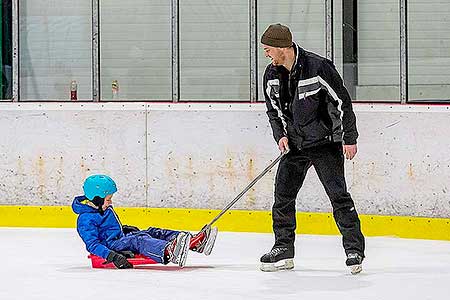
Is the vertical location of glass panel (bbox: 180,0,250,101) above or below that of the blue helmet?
above

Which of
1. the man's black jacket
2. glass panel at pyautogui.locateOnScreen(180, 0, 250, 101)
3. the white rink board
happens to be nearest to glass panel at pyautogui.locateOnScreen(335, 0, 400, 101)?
the white rink board

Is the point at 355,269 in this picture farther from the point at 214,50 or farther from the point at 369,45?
the point at 214,50

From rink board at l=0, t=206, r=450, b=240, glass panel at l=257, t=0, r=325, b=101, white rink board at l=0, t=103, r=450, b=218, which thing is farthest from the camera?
glass panel at l=257, t=0, r=325, b=101

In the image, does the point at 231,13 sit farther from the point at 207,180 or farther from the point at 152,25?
the point at 207,180

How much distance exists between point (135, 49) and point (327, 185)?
403 centimetres

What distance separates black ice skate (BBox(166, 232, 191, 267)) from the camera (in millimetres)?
5797

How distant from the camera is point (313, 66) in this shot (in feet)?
18.7

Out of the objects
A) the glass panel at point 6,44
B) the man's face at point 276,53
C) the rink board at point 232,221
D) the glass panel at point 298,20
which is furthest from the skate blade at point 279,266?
the glass panel at point 6,44

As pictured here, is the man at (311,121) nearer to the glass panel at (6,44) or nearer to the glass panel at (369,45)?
the glass panel at (369,45)

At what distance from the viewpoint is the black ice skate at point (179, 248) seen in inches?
228

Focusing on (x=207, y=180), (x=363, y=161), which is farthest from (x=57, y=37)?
(x=363, y=161)

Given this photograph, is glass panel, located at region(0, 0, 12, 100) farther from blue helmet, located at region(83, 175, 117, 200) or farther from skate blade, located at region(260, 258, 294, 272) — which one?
skate blade, located at region(260, 258, 294, 272)

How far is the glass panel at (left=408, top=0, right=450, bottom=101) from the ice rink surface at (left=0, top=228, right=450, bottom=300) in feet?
4.97

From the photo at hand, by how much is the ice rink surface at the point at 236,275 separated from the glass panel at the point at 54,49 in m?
2.05
